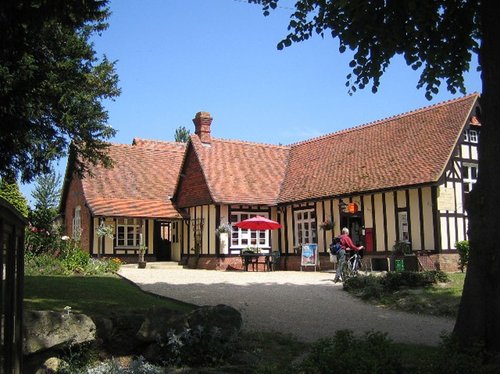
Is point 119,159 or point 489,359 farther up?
point 119,159

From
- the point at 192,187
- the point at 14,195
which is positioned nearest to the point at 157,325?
the point at 192,187

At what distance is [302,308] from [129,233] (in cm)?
1796

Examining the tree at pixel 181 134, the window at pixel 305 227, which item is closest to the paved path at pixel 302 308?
the window at pixel 305 227

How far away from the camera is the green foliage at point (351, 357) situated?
→ 4.90m

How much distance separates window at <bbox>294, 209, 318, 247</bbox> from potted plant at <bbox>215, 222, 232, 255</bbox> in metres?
3.23

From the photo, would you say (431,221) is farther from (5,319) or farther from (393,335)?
(5,319)

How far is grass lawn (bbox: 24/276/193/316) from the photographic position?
9.38m

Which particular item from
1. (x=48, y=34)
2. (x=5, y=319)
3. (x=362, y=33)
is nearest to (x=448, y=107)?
(x=362, y=33)

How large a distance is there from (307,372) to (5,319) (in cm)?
272

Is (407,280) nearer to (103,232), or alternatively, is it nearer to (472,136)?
(472,136)

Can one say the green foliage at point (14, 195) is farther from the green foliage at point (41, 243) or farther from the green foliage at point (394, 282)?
the green foliage at point (394, 282)

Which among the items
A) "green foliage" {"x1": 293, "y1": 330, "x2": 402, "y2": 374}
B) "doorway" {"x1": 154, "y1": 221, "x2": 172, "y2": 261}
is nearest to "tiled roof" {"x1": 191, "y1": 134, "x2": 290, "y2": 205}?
"doorway" {"x1": 154, "y1": 221, "x2": 172, "y2": 261}

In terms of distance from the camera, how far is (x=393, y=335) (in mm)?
8477

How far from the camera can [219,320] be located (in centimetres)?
659
